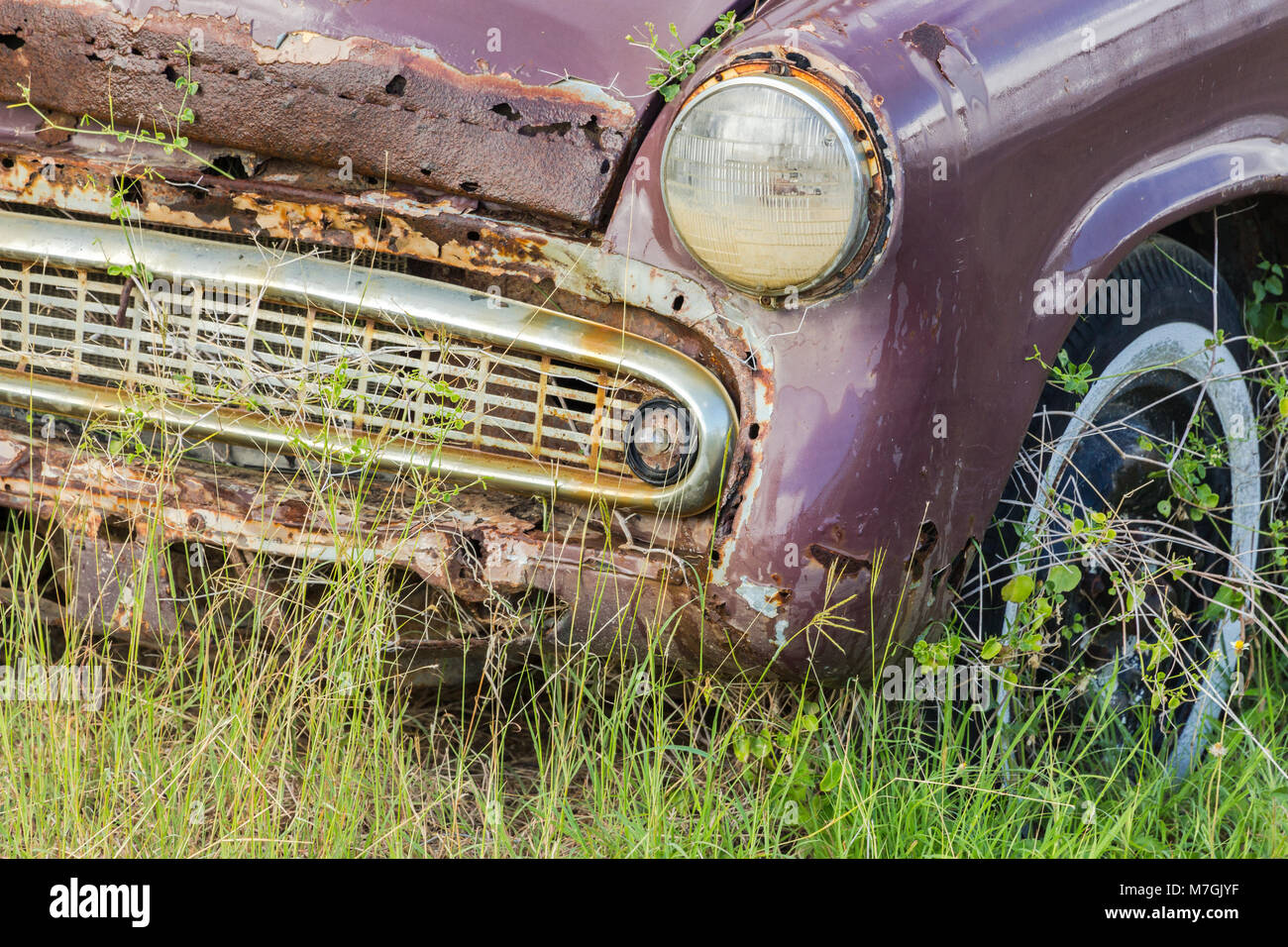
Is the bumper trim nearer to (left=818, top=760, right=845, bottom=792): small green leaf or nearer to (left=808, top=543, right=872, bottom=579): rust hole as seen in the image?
(left=808, top=543, right=872, bottom=579): rust hole

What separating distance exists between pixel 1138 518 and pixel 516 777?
3.67ft

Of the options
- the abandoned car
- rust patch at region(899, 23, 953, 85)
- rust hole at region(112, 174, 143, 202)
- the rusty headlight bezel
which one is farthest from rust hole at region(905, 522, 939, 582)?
rust hole at region(112, 174, 143, 202)

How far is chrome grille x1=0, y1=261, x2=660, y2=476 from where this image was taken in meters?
1.69

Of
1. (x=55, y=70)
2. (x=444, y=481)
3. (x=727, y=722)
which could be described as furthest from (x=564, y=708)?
(x=55, y=70)

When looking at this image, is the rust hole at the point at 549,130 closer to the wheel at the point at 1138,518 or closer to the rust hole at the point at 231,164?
the rust hole at the point at 231,164

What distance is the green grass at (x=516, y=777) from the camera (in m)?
1.65

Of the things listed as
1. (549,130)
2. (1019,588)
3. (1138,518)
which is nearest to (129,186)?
(549,130)

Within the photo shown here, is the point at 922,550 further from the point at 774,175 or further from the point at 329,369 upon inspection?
the point at 329,369

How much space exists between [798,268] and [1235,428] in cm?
117

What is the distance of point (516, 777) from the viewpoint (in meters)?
1.96

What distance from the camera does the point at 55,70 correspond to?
6.03 feet

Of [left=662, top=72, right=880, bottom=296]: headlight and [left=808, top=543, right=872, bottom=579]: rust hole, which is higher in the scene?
[left=662, top=72, right=880, bottom=296]: headlight

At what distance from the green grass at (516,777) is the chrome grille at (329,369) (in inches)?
10.2

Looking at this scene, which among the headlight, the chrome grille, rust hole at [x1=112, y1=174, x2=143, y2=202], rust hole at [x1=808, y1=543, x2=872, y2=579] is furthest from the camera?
rust hole at [x1=112, y1=174, x2=143, y2=202]
